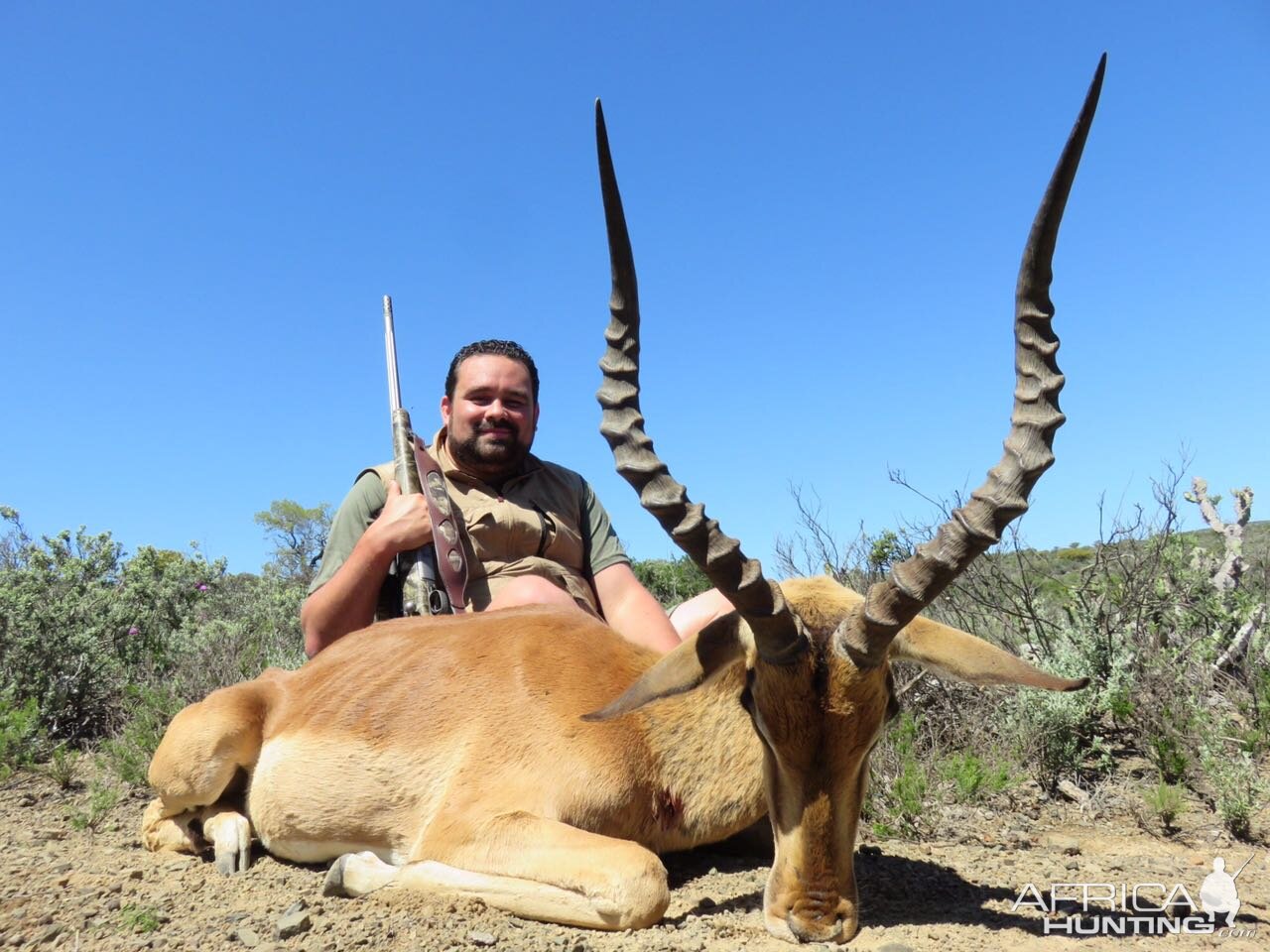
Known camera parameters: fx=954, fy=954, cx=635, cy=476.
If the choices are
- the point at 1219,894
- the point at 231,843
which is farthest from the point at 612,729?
the point at 1219,894

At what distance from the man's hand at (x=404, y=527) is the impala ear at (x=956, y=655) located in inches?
124

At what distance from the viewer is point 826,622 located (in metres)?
3.51

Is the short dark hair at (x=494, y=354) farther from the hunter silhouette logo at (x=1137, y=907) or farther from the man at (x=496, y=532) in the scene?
the hunter silhouette logo at (x=1137, y=907)

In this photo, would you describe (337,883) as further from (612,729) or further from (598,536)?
(598,536)

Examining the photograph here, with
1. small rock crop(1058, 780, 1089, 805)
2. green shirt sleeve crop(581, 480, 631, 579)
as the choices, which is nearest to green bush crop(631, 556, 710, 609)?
green shirt sleeve crop(581, 480, 631, 579)

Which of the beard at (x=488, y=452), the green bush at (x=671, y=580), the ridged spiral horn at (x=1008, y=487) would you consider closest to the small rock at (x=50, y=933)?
the ridged spiral horn at (x=1008, y=487)

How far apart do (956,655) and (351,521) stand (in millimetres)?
4150

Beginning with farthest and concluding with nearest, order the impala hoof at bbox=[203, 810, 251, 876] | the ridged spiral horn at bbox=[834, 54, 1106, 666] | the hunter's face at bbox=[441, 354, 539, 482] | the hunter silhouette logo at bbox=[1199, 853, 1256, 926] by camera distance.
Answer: the hunter's face at bbox=[441, 354, 539, 482] → the impala hoof at bbox=[203, 810, 251, 876] → the hunter silhouette logo at bbox=[1199, 853, 1256, 926] → the ridged spiral horn at bbox=[834, 54, 1106, 666]

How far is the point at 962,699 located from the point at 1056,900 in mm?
2894

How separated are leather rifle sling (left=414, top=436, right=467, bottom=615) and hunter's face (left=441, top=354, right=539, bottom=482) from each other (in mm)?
355

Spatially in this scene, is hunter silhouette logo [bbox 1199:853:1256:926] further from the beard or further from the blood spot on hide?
the beard

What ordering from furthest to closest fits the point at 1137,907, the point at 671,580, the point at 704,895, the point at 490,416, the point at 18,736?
the point at 671,580
the point at 18,736
the point at 490,416
the point at 704,895
the point at 1137,907

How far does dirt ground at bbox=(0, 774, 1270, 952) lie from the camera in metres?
3.29

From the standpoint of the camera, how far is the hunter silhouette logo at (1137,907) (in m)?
3.41
